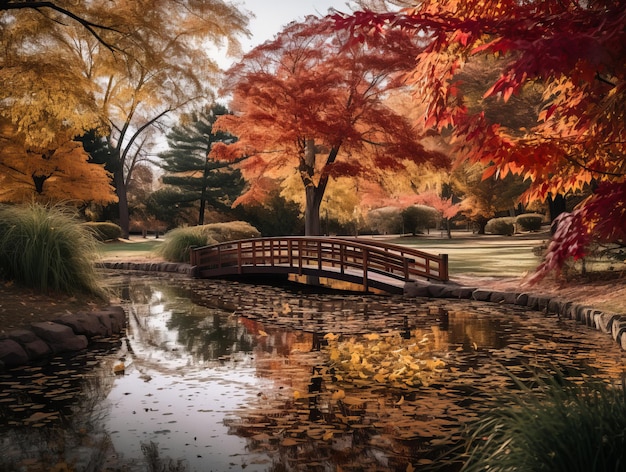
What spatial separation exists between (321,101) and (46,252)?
30.4 feet

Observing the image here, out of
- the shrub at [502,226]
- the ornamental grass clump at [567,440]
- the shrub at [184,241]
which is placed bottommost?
the ornamental grass clump at [567,440]

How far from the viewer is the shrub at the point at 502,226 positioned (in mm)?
38781

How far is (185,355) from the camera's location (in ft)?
28.3

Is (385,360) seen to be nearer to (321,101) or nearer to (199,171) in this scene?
(321,101)

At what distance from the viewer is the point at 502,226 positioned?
38.9m

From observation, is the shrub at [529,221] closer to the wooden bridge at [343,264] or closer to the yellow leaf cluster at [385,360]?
the wooden bridge at [343,264]

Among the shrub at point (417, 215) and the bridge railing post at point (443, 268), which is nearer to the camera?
the bridge railing post at point (443, 268)

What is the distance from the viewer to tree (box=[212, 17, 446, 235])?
1755 cm

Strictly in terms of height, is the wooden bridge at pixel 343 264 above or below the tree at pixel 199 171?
below

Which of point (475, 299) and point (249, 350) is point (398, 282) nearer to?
point (475, 299)

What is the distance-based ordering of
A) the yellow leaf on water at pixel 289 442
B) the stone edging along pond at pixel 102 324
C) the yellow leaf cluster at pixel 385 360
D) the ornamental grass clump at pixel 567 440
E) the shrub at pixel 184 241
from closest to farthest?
the ornamental grass clump at pixel 567 440 < the yellow leaf on water at pixel 289 442 < the yellow leaf cluster at pixel 385 360 < the stone edging along pond at pixel 102 324 < the shrub at pixel 184 241

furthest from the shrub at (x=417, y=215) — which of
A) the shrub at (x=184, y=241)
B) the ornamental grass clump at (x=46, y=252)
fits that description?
the ornamental grass clump at (x=46, y=252)

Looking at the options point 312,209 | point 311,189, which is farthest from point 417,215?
point 311,189

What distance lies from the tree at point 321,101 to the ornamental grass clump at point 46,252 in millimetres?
8057
